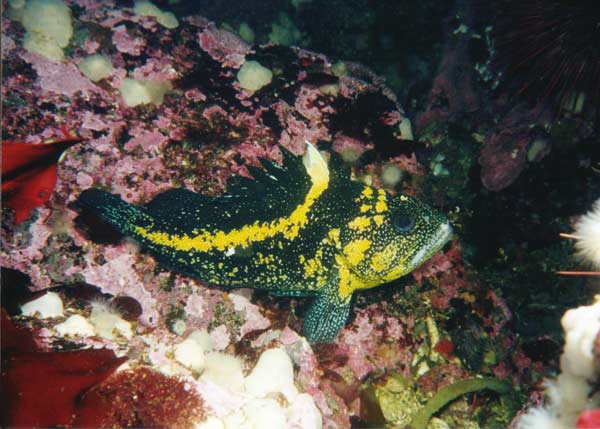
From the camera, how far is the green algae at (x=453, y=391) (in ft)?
13.7

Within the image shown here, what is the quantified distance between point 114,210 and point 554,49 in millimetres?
4844

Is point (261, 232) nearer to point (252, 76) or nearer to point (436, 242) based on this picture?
point (436, 242)

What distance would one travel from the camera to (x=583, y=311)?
241 cm

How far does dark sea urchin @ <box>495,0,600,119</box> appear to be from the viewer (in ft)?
12.3

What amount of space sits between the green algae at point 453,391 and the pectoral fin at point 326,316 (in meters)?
1.35

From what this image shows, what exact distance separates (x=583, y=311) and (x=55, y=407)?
3.54 metres

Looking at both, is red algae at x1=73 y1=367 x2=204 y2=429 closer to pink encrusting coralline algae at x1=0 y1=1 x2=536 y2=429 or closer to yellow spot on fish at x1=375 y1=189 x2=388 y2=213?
pink encrusting coralline algae at x1=0 y1=1 x2=536 y2=429

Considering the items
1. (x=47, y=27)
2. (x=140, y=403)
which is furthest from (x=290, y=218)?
(x=47, y=27)

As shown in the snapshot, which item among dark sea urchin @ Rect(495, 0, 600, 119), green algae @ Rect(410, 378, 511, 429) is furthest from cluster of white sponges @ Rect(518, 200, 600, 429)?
dark sea urchin @ Rect(495, 0, 600, 119)

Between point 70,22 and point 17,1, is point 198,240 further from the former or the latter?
point 17,1

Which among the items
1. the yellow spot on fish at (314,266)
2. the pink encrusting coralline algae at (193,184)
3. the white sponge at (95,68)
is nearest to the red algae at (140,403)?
the pink encrusting coralline algae at (193,184)

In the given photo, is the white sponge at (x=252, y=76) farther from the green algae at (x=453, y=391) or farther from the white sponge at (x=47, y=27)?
the green algae at (x=453, y=391)

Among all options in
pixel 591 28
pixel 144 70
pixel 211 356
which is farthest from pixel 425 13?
pixel 211 356

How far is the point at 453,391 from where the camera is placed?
167 inches
